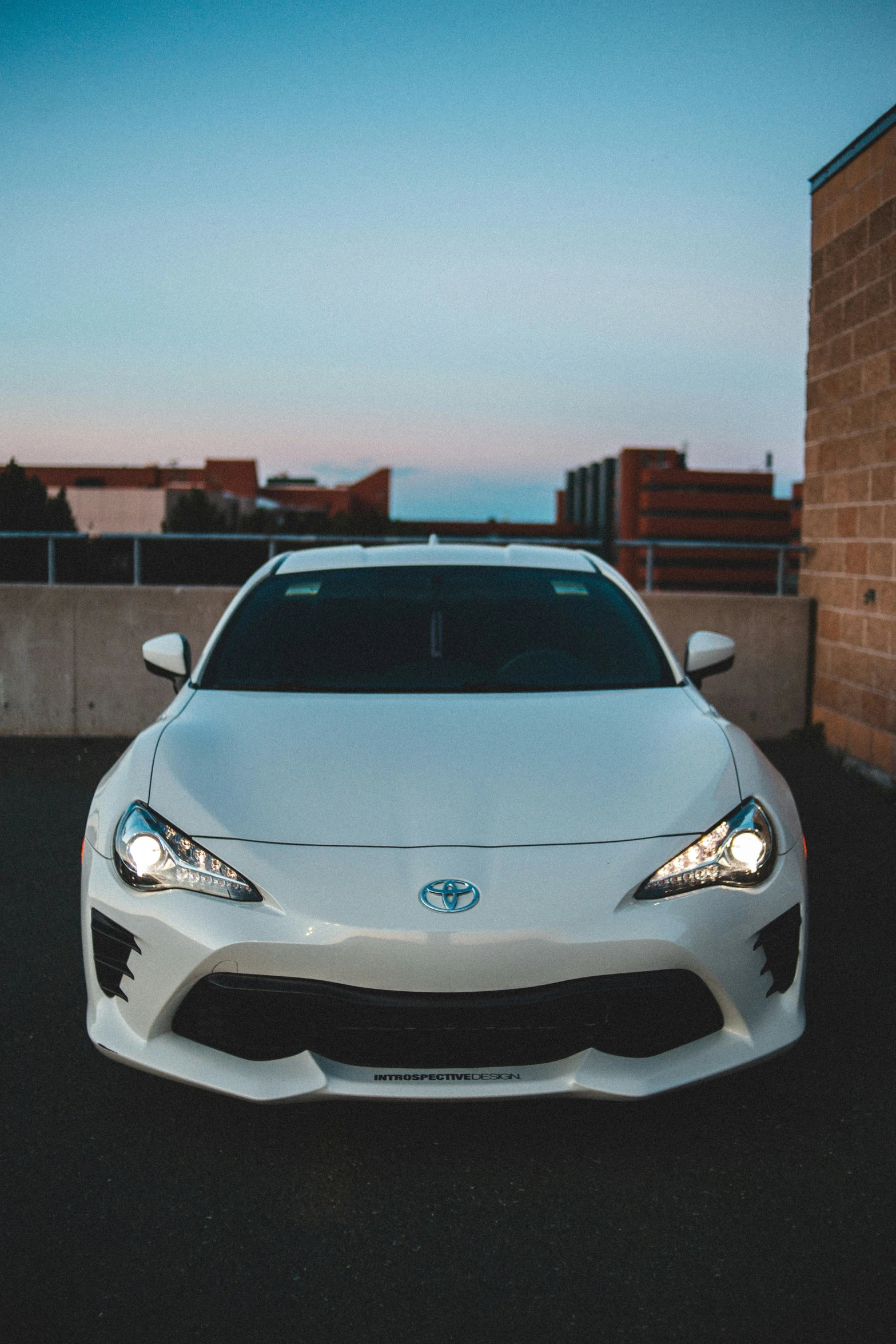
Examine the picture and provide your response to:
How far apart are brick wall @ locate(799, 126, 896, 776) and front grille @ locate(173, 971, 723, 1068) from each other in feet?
15.8

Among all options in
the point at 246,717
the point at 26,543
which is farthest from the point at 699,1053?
the point at 26,543

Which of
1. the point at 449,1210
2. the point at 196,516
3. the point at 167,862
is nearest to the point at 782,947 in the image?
the point at 449,1210

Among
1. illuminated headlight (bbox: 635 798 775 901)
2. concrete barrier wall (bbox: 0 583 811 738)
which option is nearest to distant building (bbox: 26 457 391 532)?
concrete barrier wall (bbox: 0 583 811 738)

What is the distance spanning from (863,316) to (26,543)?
143 feet

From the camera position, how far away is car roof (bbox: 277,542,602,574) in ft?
13.9

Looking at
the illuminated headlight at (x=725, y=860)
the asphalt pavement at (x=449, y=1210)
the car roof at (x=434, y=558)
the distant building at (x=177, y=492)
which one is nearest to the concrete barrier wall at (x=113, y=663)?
the car roof at (x=434, y=558)

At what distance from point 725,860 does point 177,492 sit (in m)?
89.8

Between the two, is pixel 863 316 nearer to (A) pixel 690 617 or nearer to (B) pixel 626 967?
(A) pixel 690 617

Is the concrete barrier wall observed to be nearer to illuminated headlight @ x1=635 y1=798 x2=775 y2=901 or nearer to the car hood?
the car hood

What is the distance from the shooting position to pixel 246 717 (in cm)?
316

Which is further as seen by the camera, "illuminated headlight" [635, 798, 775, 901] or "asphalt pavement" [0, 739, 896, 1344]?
"illuminated headlight" [635, 798, 775, 901]

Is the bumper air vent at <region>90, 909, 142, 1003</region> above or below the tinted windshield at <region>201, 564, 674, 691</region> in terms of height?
below

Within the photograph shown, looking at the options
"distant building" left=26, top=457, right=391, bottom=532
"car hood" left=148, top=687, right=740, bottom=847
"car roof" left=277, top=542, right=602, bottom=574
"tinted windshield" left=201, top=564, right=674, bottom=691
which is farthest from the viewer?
"distant building" left=26, top=457, right=391, bottom=532

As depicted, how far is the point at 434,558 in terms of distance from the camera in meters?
4.33
